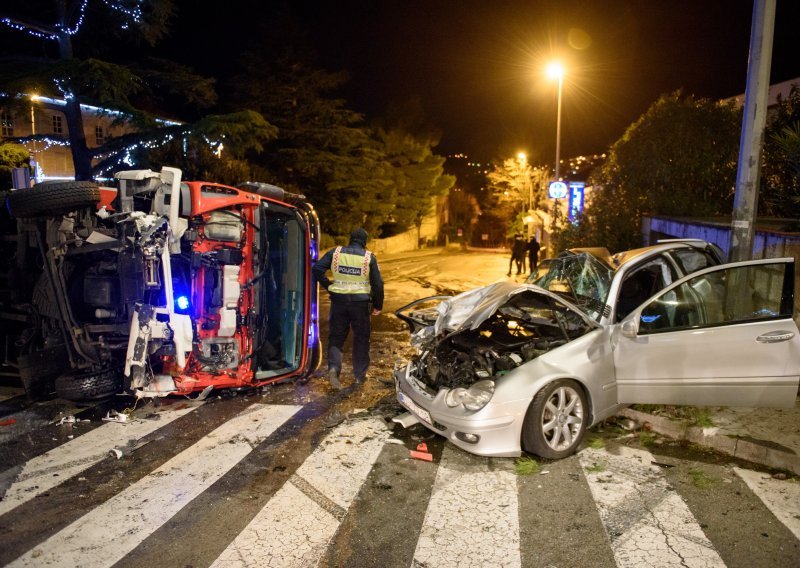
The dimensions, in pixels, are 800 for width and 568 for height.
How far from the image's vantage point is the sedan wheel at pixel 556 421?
4770 millimetres

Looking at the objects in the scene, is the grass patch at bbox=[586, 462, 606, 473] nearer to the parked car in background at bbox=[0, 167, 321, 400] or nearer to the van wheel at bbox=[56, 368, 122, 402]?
the parked car in background at bbox=[0, 167, 321, 400]

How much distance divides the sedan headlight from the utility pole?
3983mm

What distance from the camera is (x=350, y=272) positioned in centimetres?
695

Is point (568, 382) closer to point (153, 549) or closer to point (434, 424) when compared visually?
point (434, 424)

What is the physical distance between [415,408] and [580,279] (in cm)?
264

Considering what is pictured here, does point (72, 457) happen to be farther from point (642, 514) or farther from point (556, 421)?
point (642, 514)

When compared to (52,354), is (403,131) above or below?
above

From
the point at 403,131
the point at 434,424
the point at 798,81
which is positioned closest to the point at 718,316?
the point at 434,424

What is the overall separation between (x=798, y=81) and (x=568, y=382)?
1810 cm

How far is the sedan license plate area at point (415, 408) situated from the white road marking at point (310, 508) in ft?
1.22

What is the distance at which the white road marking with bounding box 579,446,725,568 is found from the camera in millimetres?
3508

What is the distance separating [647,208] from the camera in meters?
16.5

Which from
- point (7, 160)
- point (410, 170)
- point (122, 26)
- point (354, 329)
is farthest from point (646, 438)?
point (410, 170)

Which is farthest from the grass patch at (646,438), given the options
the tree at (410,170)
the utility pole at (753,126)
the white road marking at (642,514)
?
the tree at (410,170)
